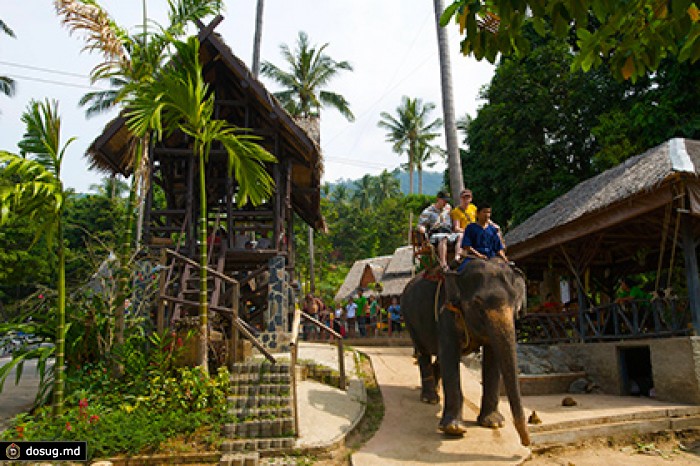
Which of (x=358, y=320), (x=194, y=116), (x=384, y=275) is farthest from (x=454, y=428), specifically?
(x=384, y=275)

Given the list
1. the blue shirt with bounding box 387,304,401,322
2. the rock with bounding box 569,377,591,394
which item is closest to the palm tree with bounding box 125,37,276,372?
the rock with bounding box 569,377,591,394

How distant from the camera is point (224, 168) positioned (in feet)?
45.9

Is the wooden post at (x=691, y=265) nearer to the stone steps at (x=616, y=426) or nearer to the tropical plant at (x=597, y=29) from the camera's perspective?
the stone steps at (x=616, y=426)

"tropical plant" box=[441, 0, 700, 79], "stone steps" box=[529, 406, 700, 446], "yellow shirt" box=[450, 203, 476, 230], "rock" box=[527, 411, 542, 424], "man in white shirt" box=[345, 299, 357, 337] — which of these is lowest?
"stone steps" box=[529, 406, 700, 446]

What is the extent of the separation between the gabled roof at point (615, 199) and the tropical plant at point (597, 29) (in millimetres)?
5445

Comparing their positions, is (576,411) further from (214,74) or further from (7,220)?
(214,74)

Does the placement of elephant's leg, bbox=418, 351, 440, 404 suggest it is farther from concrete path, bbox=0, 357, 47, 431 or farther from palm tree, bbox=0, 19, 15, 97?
palm tree, bbox=0, 19, 15, 97

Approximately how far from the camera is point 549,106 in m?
20.5

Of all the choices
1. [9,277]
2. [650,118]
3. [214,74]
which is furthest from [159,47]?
[9,277]

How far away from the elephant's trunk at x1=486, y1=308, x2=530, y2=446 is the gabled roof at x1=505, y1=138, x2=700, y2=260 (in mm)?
4246

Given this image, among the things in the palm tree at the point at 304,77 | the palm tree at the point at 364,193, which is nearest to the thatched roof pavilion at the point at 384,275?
the palm tree at the point at 304,77

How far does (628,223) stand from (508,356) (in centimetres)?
645

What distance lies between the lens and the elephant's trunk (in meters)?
6.14

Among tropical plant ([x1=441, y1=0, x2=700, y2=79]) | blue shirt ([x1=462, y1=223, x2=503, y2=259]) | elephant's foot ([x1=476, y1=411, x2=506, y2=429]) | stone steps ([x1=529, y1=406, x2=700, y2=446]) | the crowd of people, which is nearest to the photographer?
tropical plant ([x1=441, y1=0, x2=700, y2=79])
